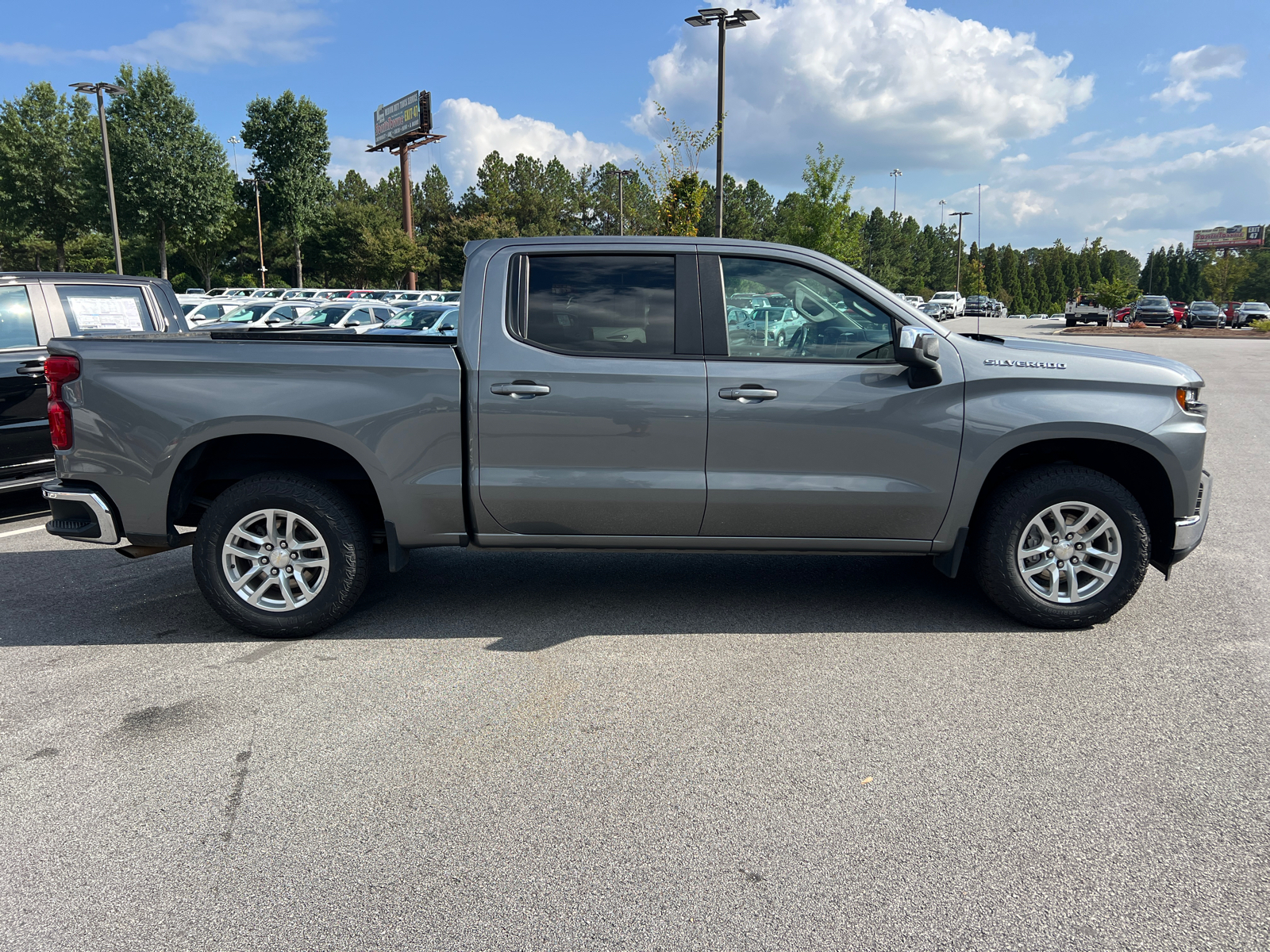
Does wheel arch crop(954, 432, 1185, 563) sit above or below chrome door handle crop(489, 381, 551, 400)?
below

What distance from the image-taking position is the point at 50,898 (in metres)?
2.64

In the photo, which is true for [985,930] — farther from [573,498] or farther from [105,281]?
[105,281]

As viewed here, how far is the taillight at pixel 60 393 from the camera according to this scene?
14.9 feet

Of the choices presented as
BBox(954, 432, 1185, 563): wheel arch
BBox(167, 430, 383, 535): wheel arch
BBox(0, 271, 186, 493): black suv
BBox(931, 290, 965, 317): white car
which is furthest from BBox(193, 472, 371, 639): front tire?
BBox(931, 290, 965, 317): white car

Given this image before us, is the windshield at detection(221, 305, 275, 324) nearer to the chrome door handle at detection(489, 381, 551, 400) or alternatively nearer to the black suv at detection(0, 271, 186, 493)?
the black suv at detection(0, 271, 186, 493)

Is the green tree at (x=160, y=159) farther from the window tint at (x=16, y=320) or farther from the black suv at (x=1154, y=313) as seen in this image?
the black suv at (x=1154, y=313)

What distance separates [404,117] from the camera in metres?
78.1

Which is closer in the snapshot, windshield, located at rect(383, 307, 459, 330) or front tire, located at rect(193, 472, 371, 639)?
front tire, located at rect(193, 472, 371, 639)

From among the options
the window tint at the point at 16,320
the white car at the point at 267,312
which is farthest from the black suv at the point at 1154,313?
the window tint at the point at 16,320

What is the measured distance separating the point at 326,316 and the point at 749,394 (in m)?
21.2

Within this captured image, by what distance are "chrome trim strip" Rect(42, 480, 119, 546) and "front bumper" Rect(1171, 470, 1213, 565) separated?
5381mm

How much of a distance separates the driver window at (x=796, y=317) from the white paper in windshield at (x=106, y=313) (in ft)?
18.2

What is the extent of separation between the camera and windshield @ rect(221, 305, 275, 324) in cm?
2275

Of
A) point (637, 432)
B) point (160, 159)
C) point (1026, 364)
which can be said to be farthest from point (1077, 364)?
point (160, 159)
